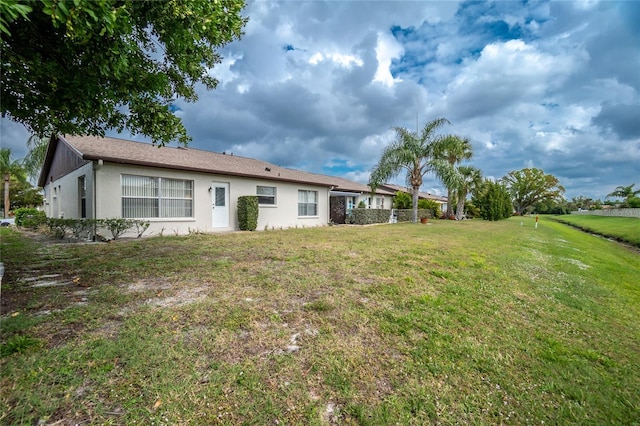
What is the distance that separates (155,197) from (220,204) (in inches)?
115

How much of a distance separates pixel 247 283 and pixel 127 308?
5.74 ft

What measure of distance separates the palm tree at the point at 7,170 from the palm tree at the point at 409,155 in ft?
112

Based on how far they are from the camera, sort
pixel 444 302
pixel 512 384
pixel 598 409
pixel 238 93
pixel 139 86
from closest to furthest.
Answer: pixel 598 409 → pixel 512 384 → pixel 444 302 → pixel 139 86 → pixel 238 93

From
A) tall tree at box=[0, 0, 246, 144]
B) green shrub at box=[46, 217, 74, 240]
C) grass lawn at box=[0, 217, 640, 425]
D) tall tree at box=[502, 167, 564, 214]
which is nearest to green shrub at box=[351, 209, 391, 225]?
grass lawn at box=[0, 217, 640, 425]

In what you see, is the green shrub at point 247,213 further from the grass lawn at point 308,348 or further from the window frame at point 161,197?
the grass lawn at point 308,348

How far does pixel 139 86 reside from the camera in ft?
15.5

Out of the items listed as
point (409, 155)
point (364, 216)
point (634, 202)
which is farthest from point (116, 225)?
point (634, 202)

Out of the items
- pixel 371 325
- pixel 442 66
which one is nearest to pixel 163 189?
pixel 371 325

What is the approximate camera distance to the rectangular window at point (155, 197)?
10844mm

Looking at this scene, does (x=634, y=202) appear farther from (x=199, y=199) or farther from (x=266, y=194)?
(x=199, y=199)

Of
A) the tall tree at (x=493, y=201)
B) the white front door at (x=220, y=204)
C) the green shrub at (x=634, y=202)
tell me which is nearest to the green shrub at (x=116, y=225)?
the white front door at (x=220, y=204)

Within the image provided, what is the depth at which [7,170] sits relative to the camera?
26.7 meters

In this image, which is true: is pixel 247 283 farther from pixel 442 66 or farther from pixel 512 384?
pixel 442 66

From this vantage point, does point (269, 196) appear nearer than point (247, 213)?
No
